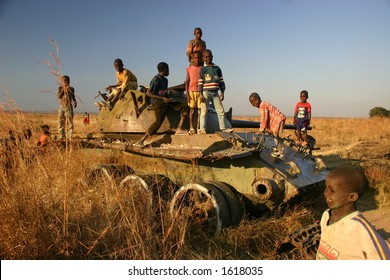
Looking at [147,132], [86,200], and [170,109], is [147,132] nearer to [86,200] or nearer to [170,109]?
[170,109]

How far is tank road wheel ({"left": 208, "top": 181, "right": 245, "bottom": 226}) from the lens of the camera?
5.11 metres

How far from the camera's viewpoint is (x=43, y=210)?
12.6ft

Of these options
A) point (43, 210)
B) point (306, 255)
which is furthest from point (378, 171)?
point (43, 210)

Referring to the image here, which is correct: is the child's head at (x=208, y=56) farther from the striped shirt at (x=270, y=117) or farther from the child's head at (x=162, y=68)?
the striped shirt at (x=270, y=117)

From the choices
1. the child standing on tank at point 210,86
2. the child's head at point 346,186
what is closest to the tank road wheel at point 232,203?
the child standing on tank at point 210,86

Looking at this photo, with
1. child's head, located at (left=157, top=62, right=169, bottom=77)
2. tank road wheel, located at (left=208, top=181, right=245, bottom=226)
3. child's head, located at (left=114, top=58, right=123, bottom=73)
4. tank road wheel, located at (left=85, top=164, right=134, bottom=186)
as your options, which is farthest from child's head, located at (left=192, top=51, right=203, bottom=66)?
tank road wheel, located at (left=208, top=181, right=245, bottom=226)

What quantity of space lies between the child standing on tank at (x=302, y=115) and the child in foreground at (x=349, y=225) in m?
8.02

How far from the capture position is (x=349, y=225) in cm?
242

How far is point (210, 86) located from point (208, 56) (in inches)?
22.1

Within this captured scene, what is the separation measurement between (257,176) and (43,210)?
2.94m

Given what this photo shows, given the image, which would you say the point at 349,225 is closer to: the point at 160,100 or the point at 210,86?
the point at 210,86

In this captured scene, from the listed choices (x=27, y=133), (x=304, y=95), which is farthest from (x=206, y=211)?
(x=304, y=95)

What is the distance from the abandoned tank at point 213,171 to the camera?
509cm

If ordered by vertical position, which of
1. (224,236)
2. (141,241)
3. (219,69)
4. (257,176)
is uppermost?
(219,69)
